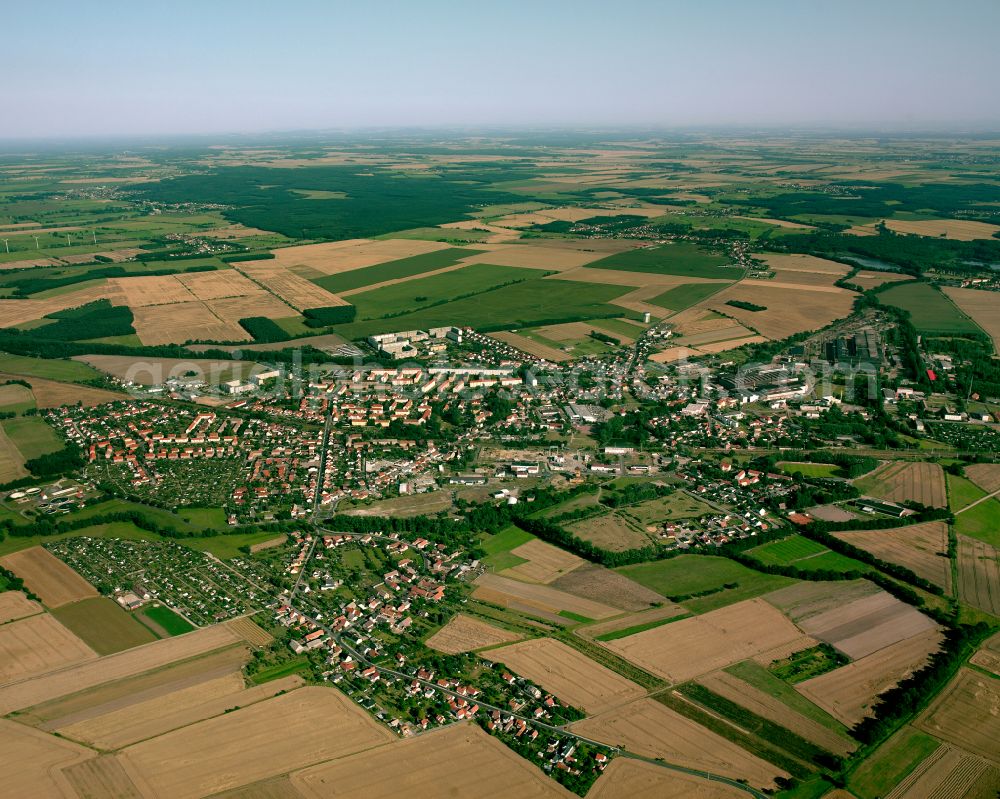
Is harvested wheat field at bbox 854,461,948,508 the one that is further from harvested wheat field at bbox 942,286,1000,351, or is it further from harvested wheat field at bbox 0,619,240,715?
harvested wheat field at bbox 0,619,240,715

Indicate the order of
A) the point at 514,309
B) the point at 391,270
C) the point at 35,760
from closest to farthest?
the point at 35,760 → the point at 514,309 → the point at 391,270

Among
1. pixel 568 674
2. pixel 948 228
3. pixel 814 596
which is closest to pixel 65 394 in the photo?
pixel 568 674

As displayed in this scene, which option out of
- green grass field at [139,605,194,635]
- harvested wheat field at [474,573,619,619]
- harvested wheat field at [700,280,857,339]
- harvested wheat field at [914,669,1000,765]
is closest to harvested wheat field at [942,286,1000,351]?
harvested wheat field at [700,280,857,339]

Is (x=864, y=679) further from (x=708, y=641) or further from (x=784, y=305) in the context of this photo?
(x=784, y=305)

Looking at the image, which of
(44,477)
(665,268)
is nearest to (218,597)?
(44,477)

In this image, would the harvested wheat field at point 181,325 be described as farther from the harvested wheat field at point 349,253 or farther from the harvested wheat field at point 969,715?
the harvested wheat field at point 969,715

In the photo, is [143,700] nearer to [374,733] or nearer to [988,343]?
[374,733]
